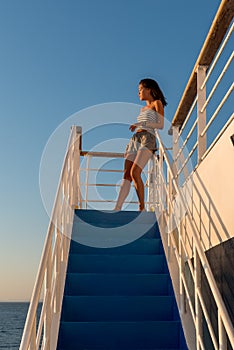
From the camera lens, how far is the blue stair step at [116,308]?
13.5 feet

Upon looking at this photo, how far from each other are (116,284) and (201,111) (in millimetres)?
1491

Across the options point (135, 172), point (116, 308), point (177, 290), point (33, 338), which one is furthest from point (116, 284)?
point (33, 338)

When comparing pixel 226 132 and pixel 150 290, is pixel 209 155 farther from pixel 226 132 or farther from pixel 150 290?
pixel 150 290

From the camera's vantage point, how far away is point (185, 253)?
3.94 meters

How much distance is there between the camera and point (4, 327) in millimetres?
77938

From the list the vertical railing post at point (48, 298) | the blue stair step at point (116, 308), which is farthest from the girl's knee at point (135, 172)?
the vertical railing post at point (48, 298)

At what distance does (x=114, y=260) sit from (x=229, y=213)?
179cm

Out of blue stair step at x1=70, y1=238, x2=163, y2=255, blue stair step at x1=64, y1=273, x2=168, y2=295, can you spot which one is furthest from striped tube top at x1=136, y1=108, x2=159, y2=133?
blue stair step at x1=64, y1=273, x2=168, y2=295

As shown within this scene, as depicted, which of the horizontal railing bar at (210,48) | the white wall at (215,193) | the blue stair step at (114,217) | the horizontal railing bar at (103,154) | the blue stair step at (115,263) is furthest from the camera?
the horizontal railing bar at (103,154)

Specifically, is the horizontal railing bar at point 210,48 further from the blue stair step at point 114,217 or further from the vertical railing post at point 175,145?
the blue stair step at point 114,217

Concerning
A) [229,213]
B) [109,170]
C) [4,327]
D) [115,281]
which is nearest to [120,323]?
[115,281]

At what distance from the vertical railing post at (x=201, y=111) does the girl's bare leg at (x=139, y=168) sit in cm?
161

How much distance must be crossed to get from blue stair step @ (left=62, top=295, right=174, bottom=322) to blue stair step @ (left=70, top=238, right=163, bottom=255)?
0.78 m

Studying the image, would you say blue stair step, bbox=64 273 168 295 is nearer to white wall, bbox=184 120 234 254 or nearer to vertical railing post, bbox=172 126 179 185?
white wall, bbox=184 120 234 254
